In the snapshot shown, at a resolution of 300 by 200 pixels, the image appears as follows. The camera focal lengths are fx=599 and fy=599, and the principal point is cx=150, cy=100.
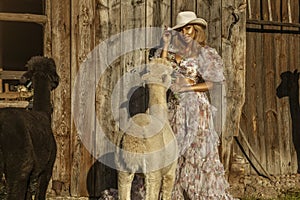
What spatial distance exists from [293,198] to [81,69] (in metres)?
3.34

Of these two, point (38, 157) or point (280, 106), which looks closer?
point (38, 157)

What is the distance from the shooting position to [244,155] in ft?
28.3

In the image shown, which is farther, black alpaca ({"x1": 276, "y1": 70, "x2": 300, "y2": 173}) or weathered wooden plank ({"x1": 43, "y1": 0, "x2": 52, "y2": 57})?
black alpaca ({"x1": 276, "y1": 70, "x2": 300, "y2": 173})

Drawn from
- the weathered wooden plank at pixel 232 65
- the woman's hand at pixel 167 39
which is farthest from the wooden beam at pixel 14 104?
the weathered wooden plank at pixel 232 65

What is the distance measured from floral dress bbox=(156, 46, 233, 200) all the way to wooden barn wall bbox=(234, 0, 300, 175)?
239 centimetres

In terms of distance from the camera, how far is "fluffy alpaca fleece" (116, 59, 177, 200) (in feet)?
17.5

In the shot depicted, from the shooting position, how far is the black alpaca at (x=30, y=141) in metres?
5.05

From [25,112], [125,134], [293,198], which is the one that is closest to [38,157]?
[25,112]

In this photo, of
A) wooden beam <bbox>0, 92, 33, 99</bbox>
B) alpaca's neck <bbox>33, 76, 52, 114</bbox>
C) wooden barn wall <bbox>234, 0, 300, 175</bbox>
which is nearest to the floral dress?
alpaca's neck <bbox>33, 76, 52, 114</bbox>

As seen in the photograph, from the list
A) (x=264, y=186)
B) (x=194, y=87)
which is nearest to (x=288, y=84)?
(x=264, y=186)

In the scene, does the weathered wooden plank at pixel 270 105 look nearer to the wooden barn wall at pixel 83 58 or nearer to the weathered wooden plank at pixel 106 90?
the wooden barn wall at pixel 83 58

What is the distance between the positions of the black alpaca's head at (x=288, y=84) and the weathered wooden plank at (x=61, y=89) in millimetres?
3477

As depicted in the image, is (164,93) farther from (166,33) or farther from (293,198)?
(293,198)

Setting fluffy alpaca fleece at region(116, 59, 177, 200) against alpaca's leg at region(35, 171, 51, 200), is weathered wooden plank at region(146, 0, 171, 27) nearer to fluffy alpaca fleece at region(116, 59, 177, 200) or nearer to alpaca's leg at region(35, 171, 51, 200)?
fluffy alpaca fleece at region(116, 59, 177, 200)
